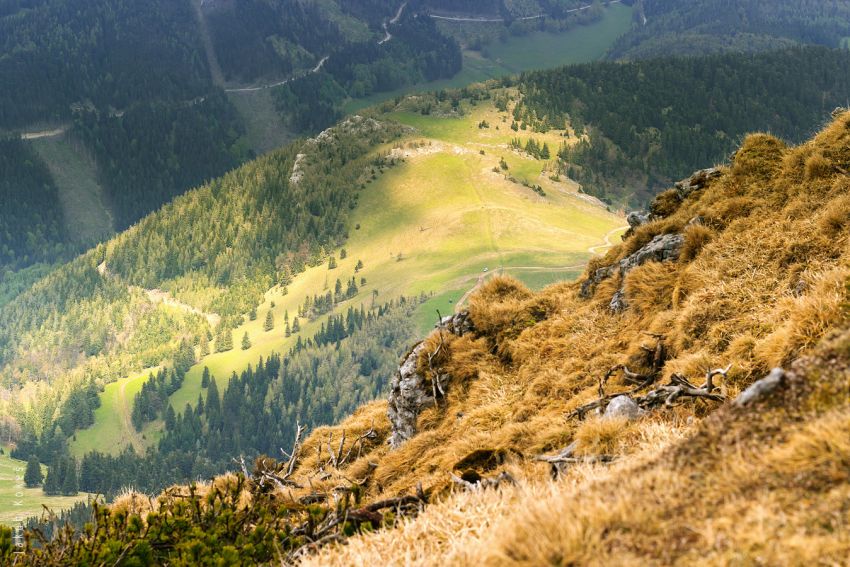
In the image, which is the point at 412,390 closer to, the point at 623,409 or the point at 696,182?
the point at 623,409

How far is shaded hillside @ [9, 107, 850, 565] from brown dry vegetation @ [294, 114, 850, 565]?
0.02 m

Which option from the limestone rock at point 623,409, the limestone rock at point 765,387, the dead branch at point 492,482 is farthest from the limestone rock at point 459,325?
the limestone rock at point 765,387

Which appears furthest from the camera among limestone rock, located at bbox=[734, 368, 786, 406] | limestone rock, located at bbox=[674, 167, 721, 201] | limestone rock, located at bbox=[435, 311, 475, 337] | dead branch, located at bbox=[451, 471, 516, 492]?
limestone rock, located at bbox=[674, 167, 721, 201]

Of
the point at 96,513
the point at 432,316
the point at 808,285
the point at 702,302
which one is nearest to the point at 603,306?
the point at 702,302

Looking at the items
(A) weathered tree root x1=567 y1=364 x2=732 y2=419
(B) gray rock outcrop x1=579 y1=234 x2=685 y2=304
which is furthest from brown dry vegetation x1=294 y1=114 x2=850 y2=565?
(B) gray rock outcrop x1=579 y1=234 x2=685 y2=304

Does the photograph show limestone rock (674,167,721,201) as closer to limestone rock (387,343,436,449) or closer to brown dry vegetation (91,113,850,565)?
brown dry vegetation (91,113,850,565)

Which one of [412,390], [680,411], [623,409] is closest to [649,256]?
[412,390]

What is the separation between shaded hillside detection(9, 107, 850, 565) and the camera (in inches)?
205

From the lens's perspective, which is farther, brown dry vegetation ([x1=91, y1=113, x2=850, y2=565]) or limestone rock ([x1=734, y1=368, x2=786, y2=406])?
limestone rock ([x1=734, y1=368, x2=786, y2=406])

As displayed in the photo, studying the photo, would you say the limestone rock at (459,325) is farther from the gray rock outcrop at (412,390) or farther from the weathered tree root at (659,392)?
the weathered tree root at (659,392)

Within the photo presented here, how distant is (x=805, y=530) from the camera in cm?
468

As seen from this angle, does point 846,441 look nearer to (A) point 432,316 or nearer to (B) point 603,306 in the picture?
(B) point 603,306

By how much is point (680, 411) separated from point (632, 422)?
2.04ft

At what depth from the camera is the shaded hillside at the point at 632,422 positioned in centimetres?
520
